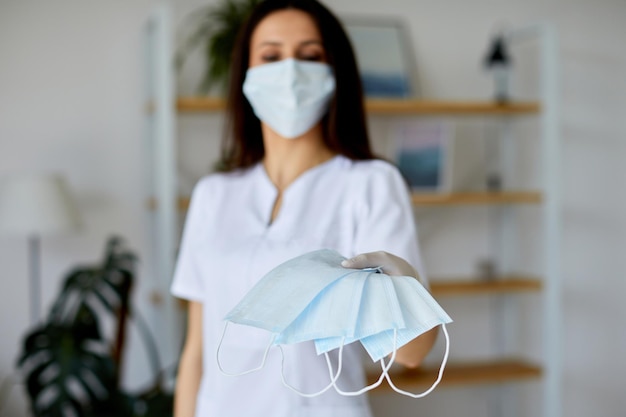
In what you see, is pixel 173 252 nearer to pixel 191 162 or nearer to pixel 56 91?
pixel 191 162

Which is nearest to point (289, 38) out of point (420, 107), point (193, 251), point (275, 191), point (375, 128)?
point (275, 191)

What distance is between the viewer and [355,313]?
72cm

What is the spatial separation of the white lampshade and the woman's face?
1.49 m

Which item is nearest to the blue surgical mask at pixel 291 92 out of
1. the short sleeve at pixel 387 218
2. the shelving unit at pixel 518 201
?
the short sleeve at pixel 387 218

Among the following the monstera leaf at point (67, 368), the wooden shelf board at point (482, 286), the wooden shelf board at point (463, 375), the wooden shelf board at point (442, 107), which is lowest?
the wooden shelf board at point (463, 375)

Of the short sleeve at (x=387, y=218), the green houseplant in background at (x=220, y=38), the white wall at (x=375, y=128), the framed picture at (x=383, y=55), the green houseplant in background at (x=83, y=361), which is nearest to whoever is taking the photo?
the short sleeve at (x=387, y=218)

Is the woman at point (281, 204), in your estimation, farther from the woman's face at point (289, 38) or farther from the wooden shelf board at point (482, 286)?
the wooden shelf board at point (482, 286)

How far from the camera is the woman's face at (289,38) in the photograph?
127 centimetres

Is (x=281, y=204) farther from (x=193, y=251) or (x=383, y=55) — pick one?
(x=383, y=55)

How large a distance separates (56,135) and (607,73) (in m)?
2.39

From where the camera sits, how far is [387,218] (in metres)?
1.16

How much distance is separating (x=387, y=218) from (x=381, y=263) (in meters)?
0.34

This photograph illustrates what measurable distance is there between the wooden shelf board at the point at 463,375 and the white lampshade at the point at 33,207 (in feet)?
4.14

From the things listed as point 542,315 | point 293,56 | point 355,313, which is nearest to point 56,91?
point 293,56
